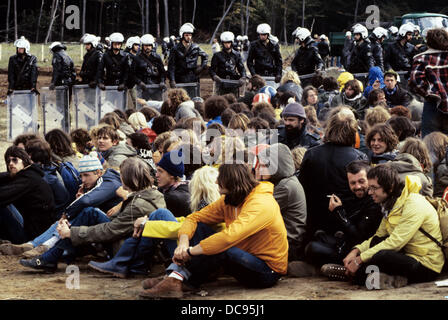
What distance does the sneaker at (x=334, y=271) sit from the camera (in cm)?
667

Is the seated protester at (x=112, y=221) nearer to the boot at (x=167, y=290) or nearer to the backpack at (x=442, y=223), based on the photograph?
the boot at (x=167, y=290)

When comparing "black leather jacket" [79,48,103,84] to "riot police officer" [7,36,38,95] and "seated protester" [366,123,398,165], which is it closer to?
"riot police officer" [7,36,38,95]

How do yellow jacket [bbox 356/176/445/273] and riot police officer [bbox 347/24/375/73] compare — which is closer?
yellow jacket [bbox 356/176/445/273]

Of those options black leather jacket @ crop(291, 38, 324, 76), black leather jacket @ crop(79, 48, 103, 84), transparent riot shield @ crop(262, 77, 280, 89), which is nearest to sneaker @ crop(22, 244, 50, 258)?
transparent riot shield @ crop(262, 77, 280, 89)

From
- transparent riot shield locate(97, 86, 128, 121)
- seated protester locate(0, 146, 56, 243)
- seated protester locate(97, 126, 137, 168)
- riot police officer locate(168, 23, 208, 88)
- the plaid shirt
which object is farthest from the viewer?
riot police officer locate(168, 23, 208, 88)

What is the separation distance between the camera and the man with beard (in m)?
8.66

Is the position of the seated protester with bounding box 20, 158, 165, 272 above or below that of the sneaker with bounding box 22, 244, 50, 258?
above

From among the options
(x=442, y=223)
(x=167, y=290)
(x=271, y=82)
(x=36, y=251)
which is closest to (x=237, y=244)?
(x=167, y=290)

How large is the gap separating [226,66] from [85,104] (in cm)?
310

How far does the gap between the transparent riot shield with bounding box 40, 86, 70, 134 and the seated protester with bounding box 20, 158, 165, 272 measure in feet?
32.6

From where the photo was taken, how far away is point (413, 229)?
20.5ft

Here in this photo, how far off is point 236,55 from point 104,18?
4968cm

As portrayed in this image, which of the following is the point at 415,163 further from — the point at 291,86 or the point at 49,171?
the point at 291,86
